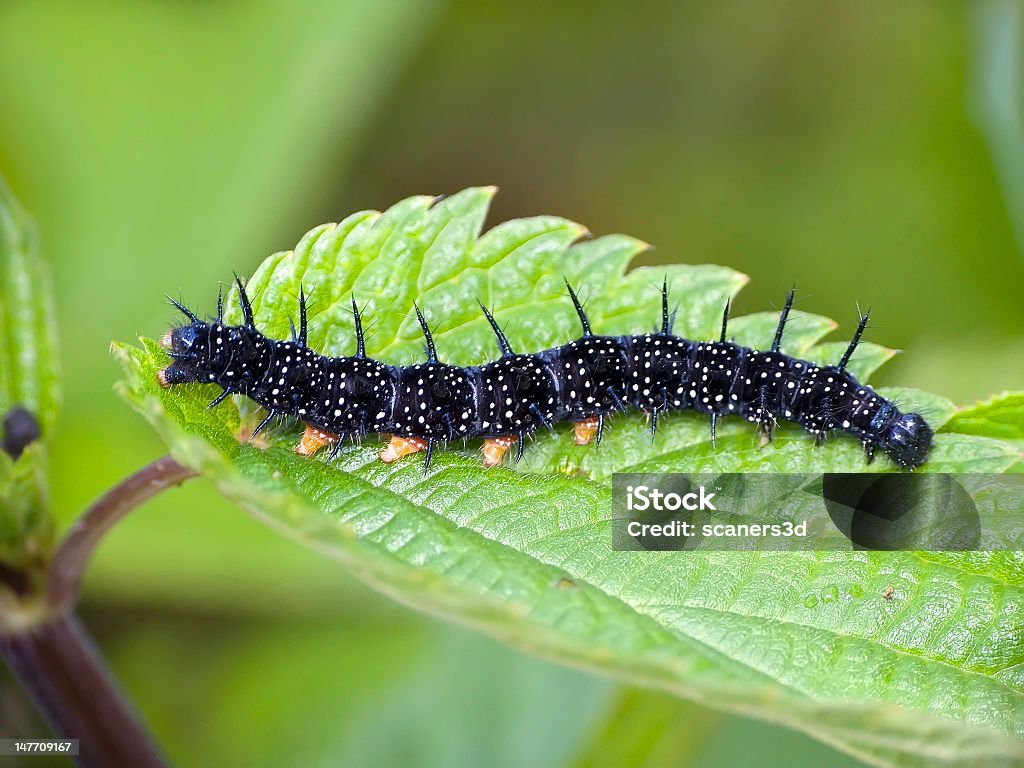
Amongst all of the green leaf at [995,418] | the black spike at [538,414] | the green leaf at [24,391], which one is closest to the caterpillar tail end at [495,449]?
the black spike at [538,414]

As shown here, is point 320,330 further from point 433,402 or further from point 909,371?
point 909,371

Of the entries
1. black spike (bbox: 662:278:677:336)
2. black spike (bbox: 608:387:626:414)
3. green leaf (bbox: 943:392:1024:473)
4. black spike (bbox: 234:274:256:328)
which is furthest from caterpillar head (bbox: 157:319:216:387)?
green leaf (bbox: 943:392:1024:473)

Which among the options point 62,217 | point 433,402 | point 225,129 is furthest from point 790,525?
point 62,217

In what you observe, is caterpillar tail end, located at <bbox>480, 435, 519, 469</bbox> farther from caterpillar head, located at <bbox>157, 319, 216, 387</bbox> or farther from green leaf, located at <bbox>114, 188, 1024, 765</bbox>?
caterpillar head, located at <bbox>157, 319, 216, 387</bbox>

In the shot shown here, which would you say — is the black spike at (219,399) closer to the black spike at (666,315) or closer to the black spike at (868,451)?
the black spike at (666,315)

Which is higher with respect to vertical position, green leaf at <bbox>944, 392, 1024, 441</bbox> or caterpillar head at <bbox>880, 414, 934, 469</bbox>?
green leaf at <bbox>944, 392, 1024, 441</bbox>

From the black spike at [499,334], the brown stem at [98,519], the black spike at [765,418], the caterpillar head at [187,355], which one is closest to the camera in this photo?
the brown stem at [98,519]
